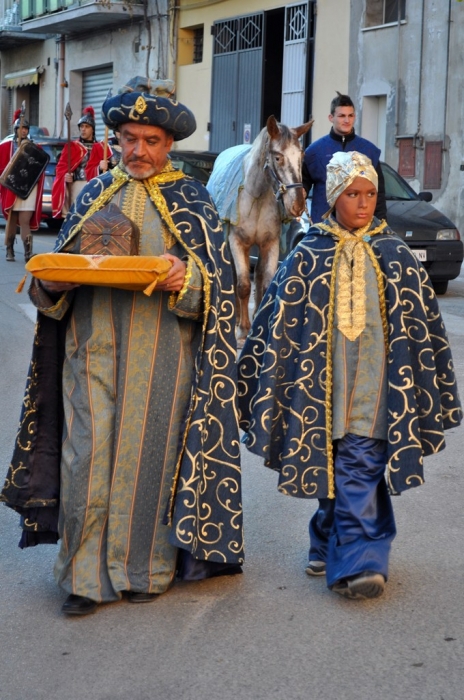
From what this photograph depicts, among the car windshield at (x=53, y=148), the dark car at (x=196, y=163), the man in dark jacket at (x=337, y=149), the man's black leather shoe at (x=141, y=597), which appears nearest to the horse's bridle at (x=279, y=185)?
the man in dark jacket at (x=337, y=149)

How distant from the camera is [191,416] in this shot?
14.2 feet

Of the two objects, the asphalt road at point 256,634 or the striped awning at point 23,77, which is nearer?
the asphalt road at point 256,634

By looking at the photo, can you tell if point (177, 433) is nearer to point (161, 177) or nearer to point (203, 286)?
point (203, 286)

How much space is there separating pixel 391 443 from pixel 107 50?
29.5m

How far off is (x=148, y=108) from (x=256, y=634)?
1841mm

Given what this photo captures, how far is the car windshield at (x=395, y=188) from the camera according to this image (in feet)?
49.8

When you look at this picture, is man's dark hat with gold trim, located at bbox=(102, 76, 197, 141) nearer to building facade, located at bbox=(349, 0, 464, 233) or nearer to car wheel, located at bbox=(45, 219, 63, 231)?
building facade, located at bbox=(349, 0, 464, 233)

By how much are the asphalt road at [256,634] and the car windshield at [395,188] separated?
10091 mm

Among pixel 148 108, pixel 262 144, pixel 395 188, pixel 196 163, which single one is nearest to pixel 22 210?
pixel 196 163

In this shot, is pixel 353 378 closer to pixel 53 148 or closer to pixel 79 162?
pixel 79 162

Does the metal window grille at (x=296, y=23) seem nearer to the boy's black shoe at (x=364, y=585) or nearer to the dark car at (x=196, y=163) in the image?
the dark car at (x=196, y=163)

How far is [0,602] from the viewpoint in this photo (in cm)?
448

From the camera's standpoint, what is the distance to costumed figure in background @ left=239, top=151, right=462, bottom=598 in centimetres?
438

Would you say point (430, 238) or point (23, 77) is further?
point (23, 77)
